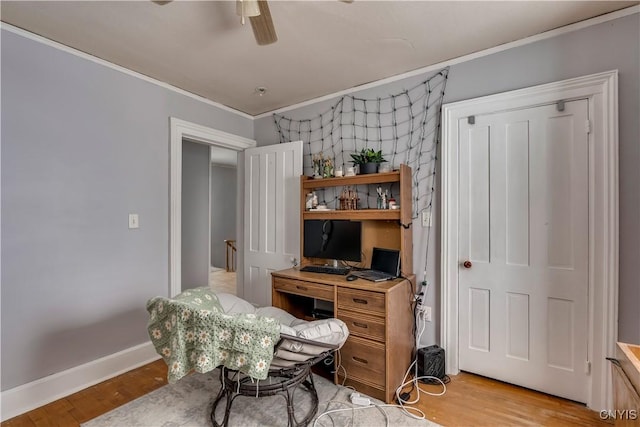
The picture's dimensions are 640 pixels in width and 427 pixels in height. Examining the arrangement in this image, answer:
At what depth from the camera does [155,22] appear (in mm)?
1887

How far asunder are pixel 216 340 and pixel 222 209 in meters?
6.32

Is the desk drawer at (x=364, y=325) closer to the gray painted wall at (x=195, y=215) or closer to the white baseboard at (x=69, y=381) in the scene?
the white baseboard at (x=69, y=381)

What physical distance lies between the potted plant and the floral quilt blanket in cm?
151

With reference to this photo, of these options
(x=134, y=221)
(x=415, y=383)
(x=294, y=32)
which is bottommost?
(x=415, y=383)

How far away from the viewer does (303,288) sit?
233 cm

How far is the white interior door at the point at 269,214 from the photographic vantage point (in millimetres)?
3057

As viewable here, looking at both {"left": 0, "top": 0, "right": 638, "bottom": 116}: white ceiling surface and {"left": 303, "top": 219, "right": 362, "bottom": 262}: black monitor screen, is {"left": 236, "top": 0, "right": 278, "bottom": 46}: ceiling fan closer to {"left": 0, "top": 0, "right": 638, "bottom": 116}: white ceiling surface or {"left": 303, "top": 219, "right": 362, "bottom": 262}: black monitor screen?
{"left": 0, "top": 0, "right": 638, "bottom": 116}: white ceiling surface

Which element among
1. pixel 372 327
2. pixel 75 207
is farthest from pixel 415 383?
pixel 75 207

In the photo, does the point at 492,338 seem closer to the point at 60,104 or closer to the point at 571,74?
the point at 571,74

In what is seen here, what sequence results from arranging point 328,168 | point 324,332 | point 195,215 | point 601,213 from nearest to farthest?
1. point 324,332
2. point 601,213
3. point 328,168
4. point 195,215

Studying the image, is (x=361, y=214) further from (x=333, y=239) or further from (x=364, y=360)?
(x=364, y=360)

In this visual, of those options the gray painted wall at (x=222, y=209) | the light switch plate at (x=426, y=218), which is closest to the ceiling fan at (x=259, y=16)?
the light switch plate at (x=426, y=218)

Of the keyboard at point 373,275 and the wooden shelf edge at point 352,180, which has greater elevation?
the wooden shelf edge at point 352,180

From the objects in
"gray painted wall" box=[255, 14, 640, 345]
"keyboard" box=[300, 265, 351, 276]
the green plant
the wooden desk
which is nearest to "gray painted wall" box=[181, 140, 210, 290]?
"keyboard" box=[300, 265, 351, 276]
